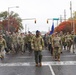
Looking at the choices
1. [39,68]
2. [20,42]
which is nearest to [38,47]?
[39,68]

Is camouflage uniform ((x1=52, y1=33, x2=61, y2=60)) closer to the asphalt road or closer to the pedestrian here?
the asphalt road

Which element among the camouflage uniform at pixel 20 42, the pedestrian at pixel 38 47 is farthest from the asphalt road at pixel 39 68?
the camouflage uniform at pixel 20 42

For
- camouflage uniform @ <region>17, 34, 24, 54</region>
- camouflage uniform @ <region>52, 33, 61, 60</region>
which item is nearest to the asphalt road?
camouflage uniform @ <region>52, 33, 61, 60</region>

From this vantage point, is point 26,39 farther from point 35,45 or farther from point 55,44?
point 35,45

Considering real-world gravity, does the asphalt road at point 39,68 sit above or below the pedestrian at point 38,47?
below

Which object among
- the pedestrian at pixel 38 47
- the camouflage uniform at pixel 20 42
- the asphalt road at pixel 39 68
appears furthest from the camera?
the camouflage uniform at pixel 20 42

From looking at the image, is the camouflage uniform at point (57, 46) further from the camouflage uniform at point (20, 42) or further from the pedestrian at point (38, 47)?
the camouflage uniform at point (20, 42)

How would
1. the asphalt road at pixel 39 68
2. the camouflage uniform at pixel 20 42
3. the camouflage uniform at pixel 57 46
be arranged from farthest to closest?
the camouflage uniform at pixel 20 42 < the camouflage uniform at pixel 57 46 < the asphalt road at pixel 39 68

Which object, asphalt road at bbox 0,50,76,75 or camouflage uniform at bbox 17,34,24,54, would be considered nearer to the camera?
asphalt road at bbox 0,50,76,75

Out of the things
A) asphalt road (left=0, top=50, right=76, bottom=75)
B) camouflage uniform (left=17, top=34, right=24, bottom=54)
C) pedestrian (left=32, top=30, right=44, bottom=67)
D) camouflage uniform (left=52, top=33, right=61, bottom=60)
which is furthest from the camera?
camouflage uniform (left=17, top=34, right=24, bottom=54)

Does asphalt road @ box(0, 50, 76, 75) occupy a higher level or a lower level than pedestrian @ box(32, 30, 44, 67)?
lower

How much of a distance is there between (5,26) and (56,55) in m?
93.1

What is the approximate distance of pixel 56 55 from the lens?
2352 cm

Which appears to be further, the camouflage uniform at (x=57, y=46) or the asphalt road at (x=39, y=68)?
the camouflage uniform at (x=57, y=46)
